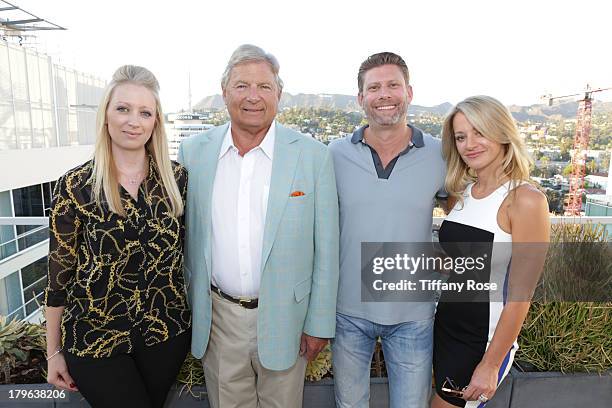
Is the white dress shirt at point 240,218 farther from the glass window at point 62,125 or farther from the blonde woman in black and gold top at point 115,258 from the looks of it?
the glass window at point 62,125

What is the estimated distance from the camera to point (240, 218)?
163 cm

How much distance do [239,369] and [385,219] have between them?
0.90m

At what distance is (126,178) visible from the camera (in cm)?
153

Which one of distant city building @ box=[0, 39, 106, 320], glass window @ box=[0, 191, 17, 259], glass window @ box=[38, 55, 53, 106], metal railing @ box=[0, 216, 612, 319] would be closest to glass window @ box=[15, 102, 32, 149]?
distant city building @ box=[0, 39, 106, 320]

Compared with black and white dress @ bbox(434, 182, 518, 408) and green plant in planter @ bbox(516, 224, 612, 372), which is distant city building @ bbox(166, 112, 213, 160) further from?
green plant in planter @ bbox(516, 224, 612, 372)

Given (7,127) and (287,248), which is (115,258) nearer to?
(287,248)

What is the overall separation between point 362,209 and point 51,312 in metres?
1.27

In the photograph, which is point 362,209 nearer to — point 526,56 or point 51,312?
point 51,312

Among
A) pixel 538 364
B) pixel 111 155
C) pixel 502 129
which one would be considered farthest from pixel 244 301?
pixel 538 364

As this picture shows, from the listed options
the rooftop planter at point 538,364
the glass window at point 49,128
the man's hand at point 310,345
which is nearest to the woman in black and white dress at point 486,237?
the man's hand at point 310,345

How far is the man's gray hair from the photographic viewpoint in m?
1.65

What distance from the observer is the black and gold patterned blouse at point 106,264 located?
1.43 m

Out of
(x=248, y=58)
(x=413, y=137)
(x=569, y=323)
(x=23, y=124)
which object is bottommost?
(x=569, y=323)

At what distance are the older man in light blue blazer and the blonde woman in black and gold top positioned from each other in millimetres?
182
